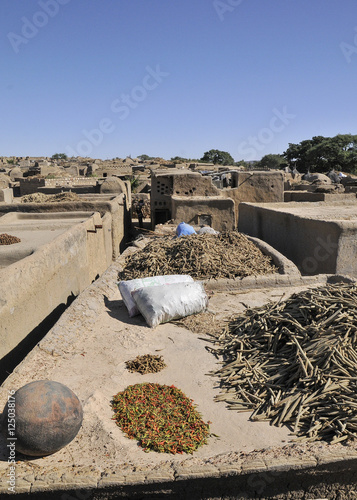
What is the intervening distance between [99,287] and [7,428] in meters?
3.63

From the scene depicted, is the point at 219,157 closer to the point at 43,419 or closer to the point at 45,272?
the point at 45,272

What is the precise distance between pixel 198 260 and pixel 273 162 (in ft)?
160

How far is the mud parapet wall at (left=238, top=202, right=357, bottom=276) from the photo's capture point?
7.95 m

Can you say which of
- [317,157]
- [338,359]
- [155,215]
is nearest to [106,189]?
[155,215]

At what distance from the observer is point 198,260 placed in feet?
25.6

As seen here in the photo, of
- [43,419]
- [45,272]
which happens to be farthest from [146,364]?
[45,272]

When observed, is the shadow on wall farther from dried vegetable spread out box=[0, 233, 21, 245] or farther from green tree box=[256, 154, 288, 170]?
green tree box=[256, 154, 288, 170]

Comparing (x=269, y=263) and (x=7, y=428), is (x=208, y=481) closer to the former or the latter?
(x=7, y=428)

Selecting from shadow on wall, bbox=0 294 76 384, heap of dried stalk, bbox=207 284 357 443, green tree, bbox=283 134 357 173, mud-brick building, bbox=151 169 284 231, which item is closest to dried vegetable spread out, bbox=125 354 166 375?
heap of dried stalk, bbox=207 284 357 443

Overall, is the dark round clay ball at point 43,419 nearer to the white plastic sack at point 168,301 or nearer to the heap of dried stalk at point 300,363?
the heap of dried stalk at point 300,363

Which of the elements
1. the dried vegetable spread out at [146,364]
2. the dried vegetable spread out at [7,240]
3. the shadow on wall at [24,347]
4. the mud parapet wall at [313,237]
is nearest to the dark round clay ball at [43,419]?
the dried vegetable spread out at [146,364]

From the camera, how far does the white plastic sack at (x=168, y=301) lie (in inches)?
228

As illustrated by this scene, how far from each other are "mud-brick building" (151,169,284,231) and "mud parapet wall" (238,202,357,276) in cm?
186

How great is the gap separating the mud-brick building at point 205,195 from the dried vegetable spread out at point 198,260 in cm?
459
